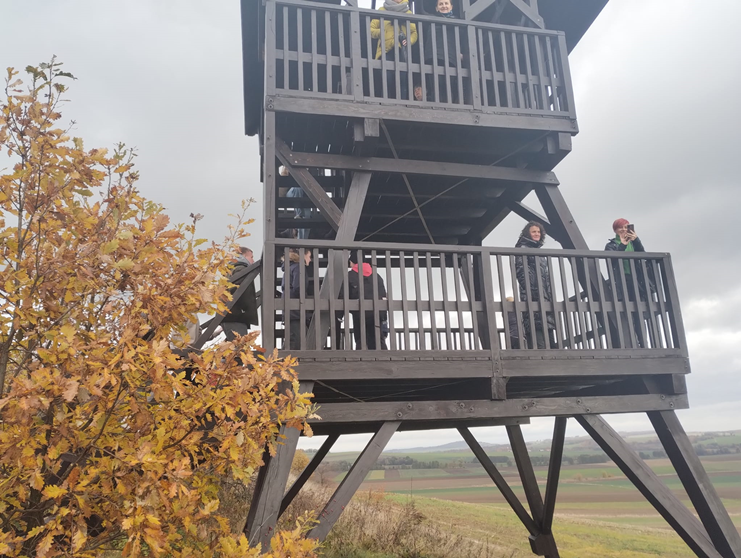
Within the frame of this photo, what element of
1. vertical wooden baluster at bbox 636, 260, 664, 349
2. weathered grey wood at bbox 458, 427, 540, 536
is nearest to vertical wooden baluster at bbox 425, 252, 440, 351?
vertical wooden baluster at bbox 636, 260, 664, 349

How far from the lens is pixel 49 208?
2.90m

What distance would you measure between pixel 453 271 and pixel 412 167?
1.65 metres

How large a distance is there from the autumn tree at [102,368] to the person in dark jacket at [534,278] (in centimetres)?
344

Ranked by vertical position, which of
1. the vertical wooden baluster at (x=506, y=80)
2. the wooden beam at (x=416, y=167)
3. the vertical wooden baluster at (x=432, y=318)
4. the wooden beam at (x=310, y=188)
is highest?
the vertical wooden baluster at (x=506, y=80)

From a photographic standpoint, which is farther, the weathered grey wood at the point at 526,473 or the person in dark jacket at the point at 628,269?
the weathered grey wood at the point at 526,473

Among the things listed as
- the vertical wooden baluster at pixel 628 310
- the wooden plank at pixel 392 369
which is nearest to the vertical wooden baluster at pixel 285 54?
the wooden plank at pixel 392 369

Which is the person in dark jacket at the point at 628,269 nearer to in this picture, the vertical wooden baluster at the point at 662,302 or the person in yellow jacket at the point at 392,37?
the vertical wooden baluster at the point at 662,302

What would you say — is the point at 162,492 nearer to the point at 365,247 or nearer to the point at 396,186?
the point at 365,247

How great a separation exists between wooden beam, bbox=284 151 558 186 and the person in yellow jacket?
90 centimetres

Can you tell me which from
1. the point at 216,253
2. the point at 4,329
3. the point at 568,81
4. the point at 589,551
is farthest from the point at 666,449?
the point at 589,551

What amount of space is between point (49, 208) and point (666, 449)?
615cm

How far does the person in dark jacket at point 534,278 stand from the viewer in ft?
19.2

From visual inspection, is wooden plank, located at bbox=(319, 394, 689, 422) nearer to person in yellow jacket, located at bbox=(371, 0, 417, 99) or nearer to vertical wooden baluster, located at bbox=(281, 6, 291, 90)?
vertical wooden baluster, located at bbox=(281, 6, 291, 90)

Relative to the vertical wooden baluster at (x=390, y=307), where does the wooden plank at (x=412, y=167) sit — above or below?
above
